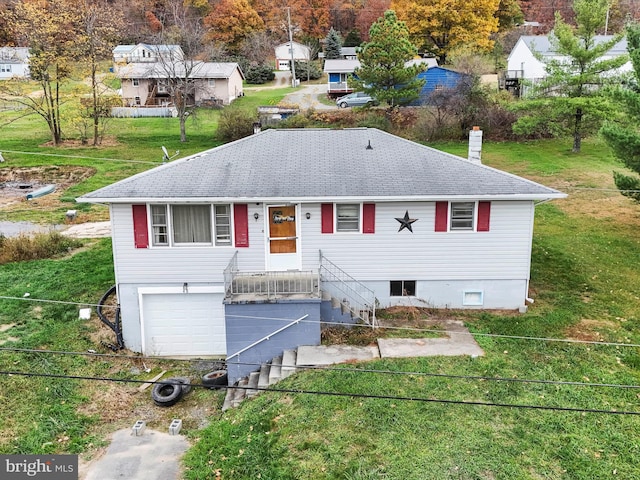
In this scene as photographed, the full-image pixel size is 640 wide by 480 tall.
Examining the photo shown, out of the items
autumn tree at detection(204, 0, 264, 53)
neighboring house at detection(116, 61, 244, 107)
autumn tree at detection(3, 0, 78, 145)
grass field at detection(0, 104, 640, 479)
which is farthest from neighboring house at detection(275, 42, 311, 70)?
grass field at detection(0, 104, 640, 479)

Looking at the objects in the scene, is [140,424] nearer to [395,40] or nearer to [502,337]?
[502,337]

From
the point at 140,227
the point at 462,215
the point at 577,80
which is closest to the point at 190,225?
the point at 140,227

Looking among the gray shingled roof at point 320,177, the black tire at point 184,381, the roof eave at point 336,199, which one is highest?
the gray shingled roof at point 320,177

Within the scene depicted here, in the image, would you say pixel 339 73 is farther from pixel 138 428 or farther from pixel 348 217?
pixel 138 428

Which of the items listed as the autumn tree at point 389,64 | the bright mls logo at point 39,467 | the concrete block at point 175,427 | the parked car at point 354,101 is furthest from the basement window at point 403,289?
the parked car at point 354,101

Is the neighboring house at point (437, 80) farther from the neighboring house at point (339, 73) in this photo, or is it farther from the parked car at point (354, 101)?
the neighboring house at point (339, 73)
